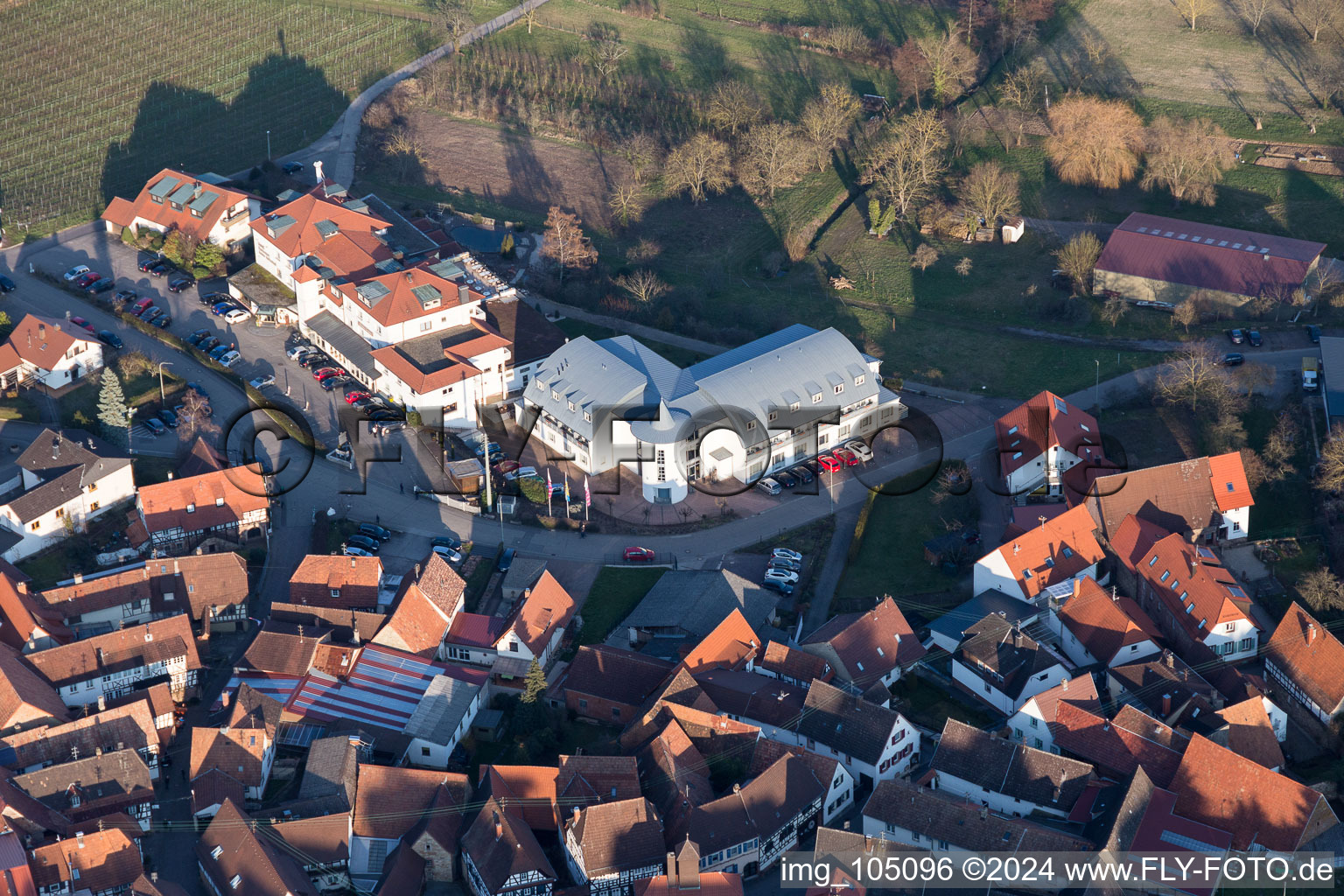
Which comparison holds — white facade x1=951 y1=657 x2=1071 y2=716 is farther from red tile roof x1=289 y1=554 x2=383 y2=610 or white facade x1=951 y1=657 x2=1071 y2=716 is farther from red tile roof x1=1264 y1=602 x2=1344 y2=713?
red tile roof x1=289 y1=554 x2=383 y2=610

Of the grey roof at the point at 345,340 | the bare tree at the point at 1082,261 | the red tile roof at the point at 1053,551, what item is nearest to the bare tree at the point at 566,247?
the grey roof at the point at 345,340

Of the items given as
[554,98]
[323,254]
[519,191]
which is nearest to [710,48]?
[554,98]

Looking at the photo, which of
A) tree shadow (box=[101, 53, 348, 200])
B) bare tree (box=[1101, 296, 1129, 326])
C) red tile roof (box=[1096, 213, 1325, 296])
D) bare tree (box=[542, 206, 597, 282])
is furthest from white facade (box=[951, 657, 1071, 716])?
tree shadow (box=[101, 53, 348, 200])

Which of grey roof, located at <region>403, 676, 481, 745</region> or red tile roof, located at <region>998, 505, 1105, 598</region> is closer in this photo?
grey roof, located at <region>403, 676, 481, 745</region>

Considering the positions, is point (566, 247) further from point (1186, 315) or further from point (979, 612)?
point (979, 612)

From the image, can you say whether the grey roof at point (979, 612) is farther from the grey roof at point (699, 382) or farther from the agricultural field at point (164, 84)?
the agricultural field at point (164, 84)

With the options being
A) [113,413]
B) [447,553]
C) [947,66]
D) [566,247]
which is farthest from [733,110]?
[113,413]
